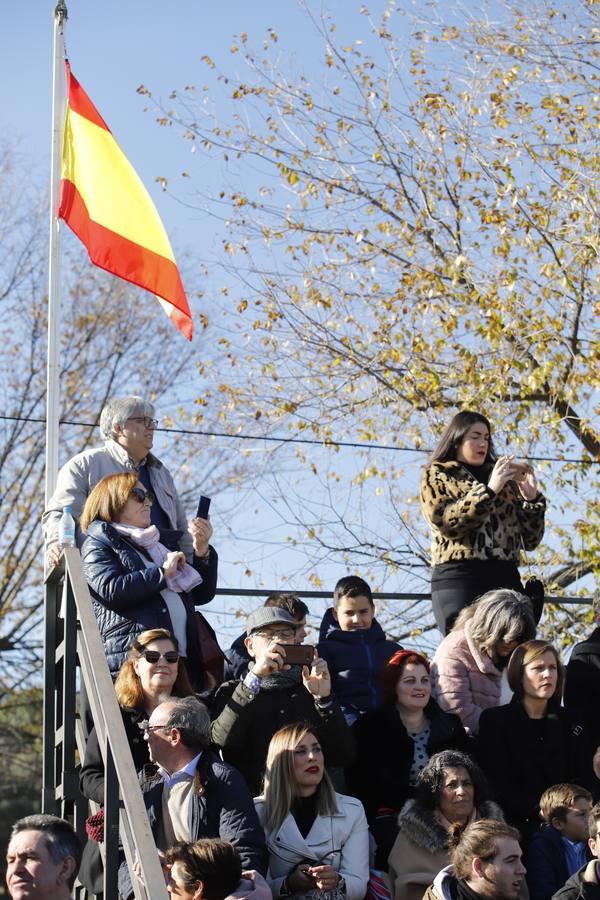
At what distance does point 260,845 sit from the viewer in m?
5.81

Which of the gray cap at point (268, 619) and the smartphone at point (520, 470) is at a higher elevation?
the smartphone at point (520, 470)

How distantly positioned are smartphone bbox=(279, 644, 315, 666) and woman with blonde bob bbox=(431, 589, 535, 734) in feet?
3.77

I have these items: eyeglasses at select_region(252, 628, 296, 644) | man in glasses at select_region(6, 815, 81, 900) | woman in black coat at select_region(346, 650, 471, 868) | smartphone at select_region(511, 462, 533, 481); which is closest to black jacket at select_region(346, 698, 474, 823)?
woman in black coat at select_region(346, 650, 471, 868)

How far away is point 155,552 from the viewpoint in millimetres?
7000

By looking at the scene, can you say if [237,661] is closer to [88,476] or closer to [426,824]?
[88,476]

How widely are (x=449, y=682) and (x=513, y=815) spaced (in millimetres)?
833

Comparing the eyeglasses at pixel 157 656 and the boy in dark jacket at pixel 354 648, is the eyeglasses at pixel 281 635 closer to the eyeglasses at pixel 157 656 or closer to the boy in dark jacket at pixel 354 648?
the boy in dark jacket at pixel 354 648

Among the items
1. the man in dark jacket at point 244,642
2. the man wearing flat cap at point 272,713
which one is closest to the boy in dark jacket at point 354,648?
the man in dark jacket at point 244,642

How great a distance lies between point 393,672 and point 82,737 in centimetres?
159

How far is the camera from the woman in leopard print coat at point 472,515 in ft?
26.0

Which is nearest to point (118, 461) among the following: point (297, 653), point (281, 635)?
point (281, 635)

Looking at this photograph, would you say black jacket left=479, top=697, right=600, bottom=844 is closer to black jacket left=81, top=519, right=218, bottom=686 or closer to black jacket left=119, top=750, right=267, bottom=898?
black jacket left=119, top=750, right=267, bottom=898

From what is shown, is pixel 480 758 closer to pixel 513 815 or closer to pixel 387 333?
pixel 513 815

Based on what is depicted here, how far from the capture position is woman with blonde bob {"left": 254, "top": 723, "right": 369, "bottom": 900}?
19.6 feet
